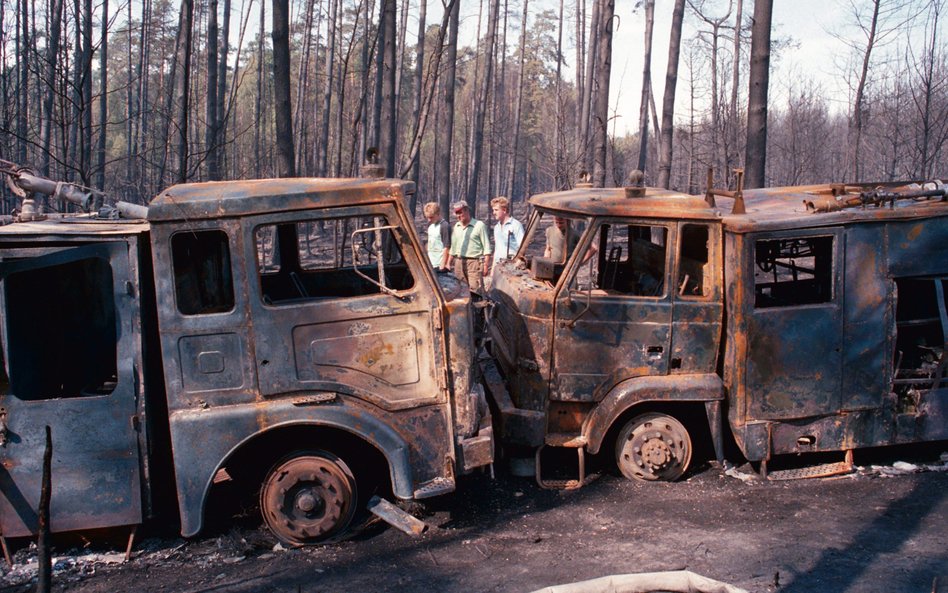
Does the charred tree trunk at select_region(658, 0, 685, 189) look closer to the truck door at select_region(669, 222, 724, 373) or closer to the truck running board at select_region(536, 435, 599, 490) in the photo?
the truck door at select_region(669, 222, 724, 373)

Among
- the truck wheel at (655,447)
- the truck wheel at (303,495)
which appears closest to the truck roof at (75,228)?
the truck wheel at (303,495)

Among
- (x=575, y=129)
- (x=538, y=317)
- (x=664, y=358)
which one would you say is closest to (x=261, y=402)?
(x=538, y=317)

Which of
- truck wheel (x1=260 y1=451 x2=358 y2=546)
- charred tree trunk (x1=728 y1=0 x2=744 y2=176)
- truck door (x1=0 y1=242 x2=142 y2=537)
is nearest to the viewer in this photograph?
truck door (x1=0 y1=242 x2=142 y2=537)

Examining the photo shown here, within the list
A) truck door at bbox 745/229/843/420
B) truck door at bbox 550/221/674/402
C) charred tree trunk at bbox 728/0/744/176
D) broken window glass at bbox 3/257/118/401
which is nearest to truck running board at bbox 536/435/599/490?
truck door at bbox 550/221/674/402

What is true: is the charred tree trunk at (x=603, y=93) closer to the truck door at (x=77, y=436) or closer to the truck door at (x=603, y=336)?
the truck door at (x=603, y=336)

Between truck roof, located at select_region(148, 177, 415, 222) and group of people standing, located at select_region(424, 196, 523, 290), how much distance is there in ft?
14.1

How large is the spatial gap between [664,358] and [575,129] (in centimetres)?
2809

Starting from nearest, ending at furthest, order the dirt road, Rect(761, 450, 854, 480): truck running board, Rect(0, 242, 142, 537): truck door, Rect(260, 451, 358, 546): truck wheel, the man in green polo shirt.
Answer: the dirt road, Rect(0, 242, 142, 537): truck door, Rect(260, 451, 358, 546): truck wheel, Rect(761, 450, 854, 480): truck running board, the man in green polo shirt

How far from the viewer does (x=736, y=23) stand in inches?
1288

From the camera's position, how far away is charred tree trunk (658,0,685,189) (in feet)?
63.5

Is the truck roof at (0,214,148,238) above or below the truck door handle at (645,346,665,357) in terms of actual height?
above

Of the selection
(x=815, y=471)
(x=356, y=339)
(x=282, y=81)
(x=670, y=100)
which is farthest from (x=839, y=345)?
(x=670, y=100)

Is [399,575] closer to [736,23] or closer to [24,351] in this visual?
[24,351]

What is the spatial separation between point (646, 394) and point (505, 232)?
12.9ft
